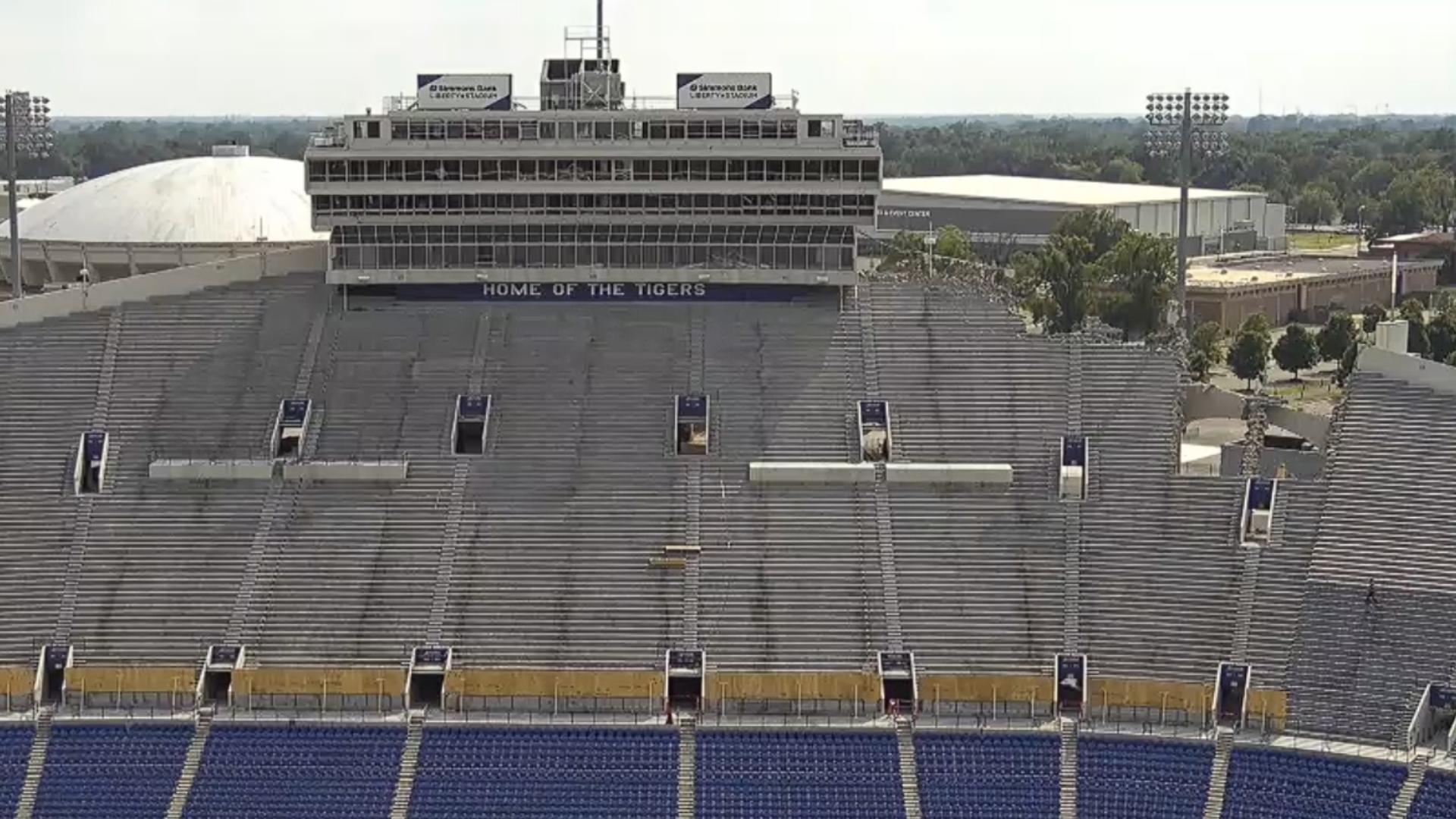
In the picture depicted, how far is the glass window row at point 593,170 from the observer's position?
50.4m

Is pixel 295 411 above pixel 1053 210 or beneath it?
beneath

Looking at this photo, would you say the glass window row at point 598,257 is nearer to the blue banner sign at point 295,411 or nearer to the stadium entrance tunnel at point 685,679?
the blue banner sign at point 295,411

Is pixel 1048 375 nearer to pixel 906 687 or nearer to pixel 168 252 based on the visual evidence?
pixel 906 687

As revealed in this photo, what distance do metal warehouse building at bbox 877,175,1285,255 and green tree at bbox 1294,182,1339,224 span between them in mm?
32147

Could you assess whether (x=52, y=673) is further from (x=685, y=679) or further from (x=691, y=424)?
A: (x=691, y=424)

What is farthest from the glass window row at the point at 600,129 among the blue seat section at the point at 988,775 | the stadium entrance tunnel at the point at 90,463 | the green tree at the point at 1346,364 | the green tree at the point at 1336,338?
the green tree at the point at 1336,338

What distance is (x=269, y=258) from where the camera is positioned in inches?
2099

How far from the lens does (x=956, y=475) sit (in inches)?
1843

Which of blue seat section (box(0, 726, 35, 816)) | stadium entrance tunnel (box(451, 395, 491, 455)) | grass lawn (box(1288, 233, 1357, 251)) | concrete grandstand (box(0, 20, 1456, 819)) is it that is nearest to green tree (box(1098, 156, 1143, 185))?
grass lawn (box(1288, 233, 1357, 251))

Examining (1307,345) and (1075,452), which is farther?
(1307,345)

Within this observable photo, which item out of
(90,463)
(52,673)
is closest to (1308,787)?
(52,673)

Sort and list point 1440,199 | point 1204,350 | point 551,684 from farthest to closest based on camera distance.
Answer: point 1440,199 < point 1204,350 < point 551,684

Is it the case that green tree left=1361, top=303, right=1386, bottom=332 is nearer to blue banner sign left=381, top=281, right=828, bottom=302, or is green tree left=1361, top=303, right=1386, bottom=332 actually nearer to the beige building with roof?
the beige building with roof

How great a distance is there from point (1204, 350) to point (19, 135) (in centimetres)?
4867
